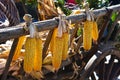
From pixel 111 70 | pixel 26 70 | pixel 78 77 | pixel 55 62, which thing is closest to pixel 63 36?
pixel 55 62

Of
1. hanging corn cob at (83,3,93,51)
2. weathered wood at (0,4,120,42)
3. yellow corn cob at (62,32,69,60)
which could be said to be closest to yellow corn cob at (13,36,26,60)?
weathered wood at (0,4,120,42)

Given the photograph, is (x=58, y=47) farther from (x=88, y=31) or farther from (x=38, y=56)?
(x=88, y=31)

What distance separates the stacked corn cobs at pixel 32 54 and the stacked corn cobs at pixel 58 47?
0.48 ft

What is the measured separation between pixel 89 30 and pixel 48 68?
0.41 m

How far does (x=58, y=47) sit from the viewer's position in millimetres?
1992

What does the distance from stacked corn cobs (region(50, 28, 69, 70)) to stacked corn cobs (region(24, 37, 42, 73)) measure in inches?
5.8

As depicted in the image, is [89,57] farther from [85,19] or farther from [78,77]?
[85,19]

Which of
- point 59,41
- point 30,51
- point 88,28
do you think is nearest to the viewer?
point 30,51

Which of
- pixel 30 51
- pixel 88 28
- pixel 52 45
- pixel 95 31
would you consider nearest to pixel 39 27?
pixel 30 51

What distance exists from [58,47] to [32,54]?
225 millimetres

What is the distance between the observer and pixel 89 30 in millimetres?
2199

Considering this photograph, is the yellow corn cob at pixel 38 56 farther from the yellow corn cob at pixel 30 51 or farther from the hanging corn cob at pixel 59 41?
the hanging corn cob at pixel 59 41

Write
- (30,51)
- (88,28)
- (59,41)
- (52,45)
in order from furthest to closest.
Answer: (88,28)
(52,45)
(59,41)
(30,51)

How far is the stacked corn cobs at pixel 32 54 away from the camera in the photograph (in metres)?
1.83
